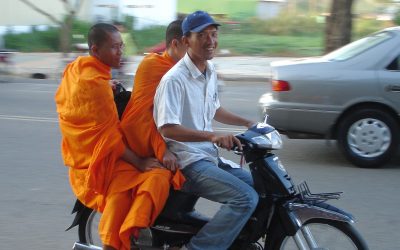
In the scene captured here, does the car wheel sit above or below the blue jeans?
below

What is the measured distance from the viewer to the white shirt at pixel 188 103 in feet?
12.3

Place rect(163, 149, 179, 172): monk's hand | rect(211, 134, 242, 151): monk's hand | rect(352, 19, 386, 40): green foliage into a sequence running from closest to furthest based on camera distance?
rect(211, 134, 242, 151): monk's hand → rect(163, 149, 179, 172): monk's hand → rect(352, 19, 386, 40): green foliage

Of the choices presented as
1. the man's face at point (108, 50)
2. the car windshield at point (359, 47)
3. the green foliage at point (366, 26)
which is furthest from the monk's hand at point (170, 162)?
the green foliage at point (366, 26)

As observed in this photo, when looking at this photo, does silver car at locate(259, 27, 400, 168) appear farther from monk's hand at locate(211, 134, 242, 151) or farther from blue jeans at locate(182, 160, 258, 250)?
monk's hand at locate(211, 134, 242, 151)

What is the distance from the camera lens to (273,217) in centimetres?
389

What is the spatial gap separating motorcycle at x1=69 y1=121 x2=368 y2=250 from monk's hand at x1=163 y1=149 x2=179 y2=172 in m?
0.18

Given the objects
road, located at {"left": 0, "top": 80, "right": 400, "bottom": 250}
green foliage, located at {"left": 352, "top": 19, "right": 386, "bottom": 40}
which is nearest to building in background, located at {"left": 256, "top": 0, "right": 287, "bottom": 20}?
green foliage, located at {"left": 352, "top": 19, "right": 386, "bottom": 40}

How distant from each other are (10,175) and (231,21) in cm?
2237

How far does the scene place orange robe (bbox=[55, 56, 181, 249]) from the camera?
380 cm

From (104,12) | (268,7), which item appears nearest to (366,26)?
(268,7)

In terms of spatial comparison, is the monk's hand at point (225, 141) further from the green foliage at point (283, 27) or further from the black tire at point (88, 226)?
the green foliage at point (283, 27)

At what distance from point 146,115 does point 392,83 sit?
4265 mm

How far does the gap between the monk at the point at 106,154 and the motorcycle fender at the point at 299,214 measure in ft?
2.05

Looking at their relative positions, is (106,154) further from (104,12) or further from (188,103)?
(104,12)
